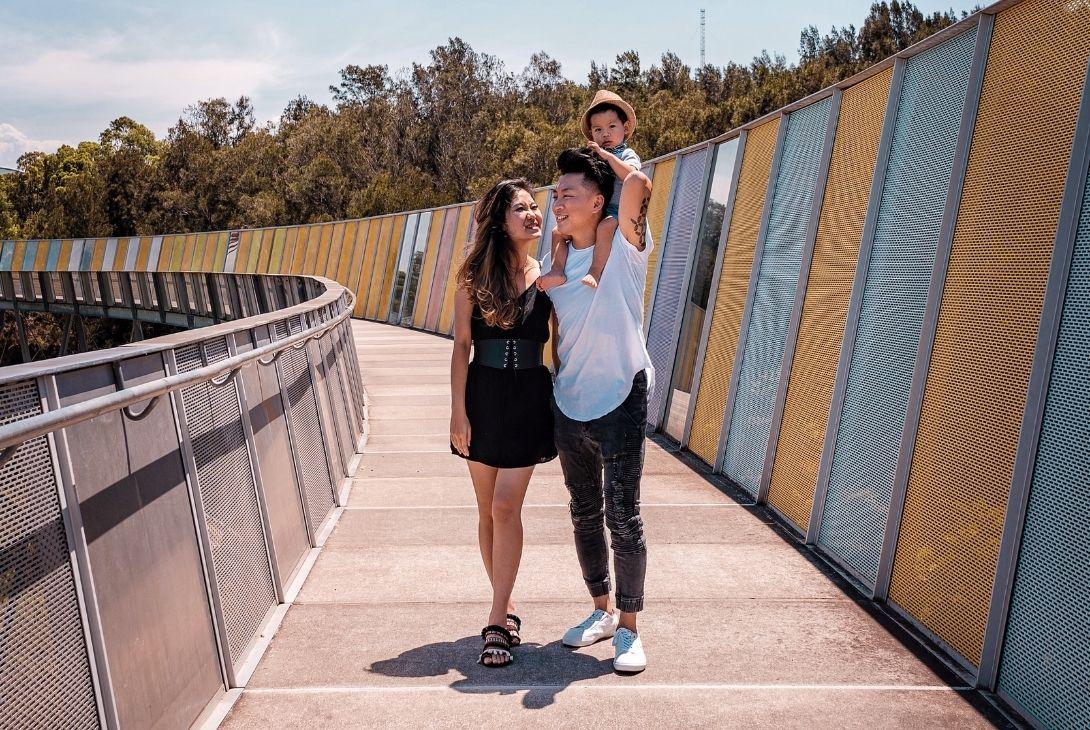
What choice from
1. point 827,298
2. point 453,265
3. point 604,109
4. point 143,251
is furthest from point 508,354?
point 143,251

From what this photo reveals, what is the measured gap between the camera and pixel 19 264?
234 feet

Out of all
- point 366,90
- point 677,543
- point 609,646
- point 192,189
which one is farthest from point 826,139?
point 366,90

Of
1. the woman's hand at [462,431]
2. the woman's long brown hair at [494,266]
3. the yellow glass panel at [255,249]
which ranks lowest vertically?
the yellow glass panel at [255,249]

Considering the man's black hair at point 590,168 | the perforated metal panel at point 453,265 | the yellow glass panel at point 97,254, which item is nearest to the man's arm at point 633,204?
the man's black hair at point 590,168

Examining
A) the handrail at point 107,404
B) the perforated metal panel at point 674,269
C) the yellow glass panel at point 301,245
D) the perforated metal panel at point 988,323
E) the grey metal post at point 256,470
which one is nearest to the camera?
the handrail at point 107,404

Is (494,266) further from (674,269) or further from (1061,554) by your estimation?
(674,269)

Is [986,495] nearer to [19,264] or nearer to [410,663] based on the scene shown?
[410,663]

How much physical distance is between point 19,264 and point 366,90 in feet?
164

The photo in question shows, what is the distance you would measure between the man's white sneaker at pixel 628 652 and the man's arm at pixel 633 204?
5.05 ft

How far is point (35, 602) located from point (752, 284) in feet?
20.6

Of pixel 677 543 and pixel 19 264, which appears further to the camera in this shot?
pixel 19 264

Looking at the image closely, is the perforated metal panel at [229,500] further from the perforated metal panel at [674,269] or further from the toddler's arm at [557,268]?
the perforated metal panel at [674,269]

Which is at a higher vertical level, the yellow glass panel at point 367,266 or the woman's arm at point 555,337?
the woman's arm at point 555,337

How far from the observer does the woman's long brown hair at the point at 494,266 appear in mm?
4281
